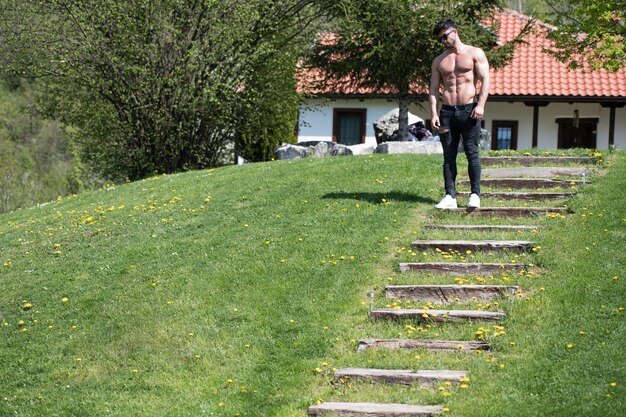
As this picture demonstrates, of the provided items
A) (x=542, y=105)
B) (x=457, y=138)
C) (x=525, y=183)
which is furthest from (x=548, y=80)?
(x=457, y=138)

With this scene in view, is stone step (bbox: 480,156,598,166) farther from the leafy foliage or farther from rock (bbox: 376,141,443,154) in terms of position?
the leafy foliage

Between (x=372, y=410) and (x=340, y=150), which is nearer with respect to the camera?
(x=372, y=410)

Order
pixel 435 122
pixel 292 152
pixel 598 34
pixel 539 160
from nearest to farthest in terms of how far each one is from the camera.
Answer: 1. pixel 435 122
2. pixel 539 160
3. pixel 292 152
4. pixel 598 34

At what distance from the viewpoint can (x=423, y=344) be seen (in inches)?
329

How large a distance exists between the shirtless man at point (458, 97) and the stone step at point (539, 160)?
10.0ft

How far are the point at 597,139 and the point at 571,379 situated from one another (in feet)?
91.3

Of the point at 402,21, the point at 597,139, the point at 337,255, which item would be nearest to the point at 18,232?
the point at 337,255

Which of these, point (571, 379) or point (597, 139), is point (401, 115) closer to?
point (597, 139)

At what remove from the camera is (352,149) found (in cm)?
2005

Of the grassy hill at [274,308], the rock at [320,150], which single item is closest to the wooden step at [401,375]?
the grassy hill at [274,308]

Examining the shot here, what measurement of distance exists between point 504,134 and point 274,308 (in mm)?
26601

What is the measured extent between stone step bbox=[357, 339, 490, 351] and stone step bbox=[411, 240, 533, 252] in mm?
2332

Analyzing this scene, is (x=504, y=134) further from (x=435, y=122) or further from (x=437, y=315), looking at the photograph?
(x=437, y=315)

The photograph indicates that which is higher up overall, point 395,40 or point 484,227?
point 395,40
